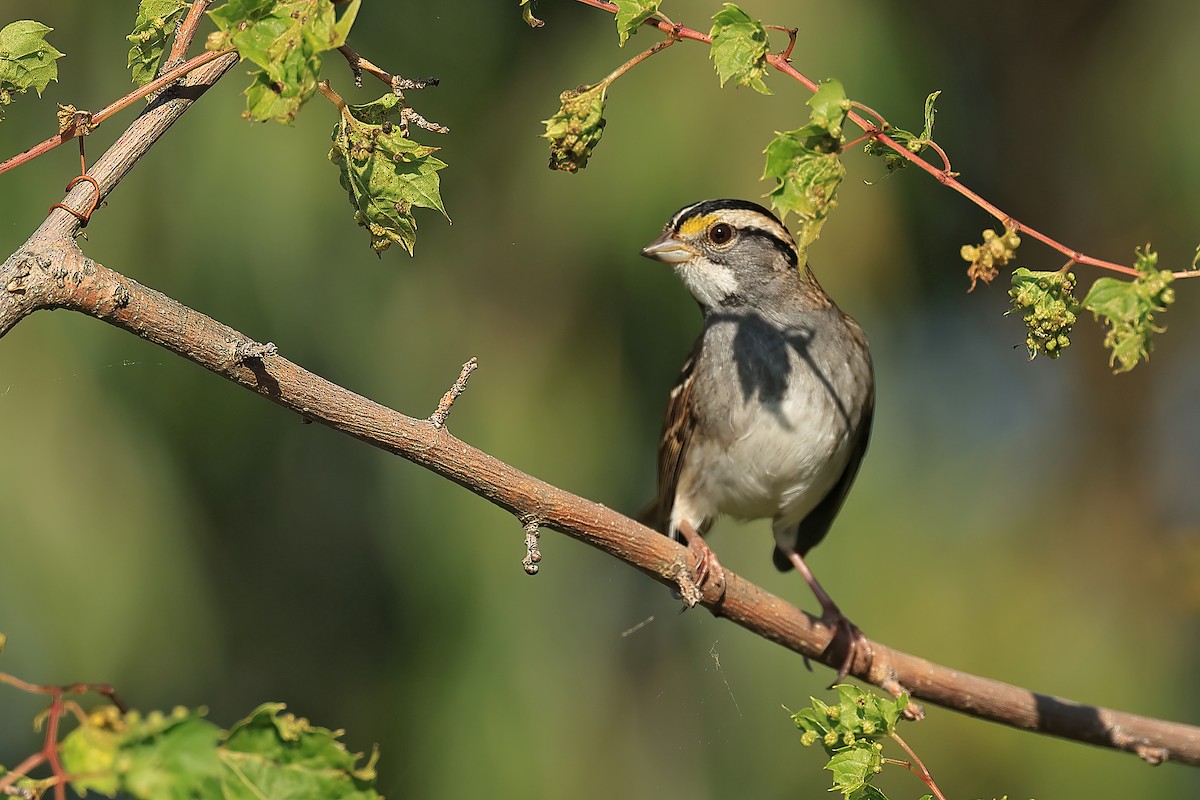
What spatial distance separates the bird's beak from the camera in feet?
13.1

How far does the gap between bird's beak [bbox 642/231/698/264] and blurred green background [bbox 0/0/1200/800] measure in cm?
64

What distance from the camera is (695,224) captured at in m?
4.11

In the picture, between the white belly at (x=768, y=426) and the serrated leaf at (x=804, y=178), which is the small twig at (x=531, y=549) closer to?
the serrated leaf at (x=804, y=178)

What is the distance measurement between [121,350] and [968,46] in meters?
4.29

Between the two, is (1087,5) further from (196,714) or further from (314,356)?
(196,714)

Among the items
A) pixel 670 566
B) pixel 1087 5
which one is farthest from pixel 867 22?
pixel 670 566

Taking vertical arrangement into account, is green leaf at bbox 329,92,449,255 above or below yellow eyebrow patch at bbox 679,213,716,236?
below

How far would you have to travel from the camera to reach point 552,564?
514 centimetres

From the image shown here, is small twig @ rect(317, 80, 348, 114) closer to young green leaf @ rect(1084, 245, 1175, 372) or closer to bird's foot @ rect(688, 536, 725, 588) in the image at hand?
young green leaf @ rect(1084, 245, 1175, 372)

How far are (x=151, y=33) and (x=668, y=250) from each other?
204cm

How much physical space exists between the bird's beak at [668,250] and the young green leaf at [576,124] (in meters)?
1.78

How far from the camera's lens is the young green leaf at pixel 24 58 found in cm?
219

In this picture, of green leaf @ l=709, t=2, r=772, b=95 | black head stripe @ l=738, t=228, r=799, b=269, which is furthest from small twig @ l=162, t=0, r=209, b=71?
black head stripe @ l=738, t=228, r=799, b=269

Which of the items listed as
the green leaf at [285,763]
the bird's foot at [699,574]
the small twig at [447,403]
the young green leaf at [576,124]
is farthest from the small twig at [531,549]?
the green leaf at [285,763]
